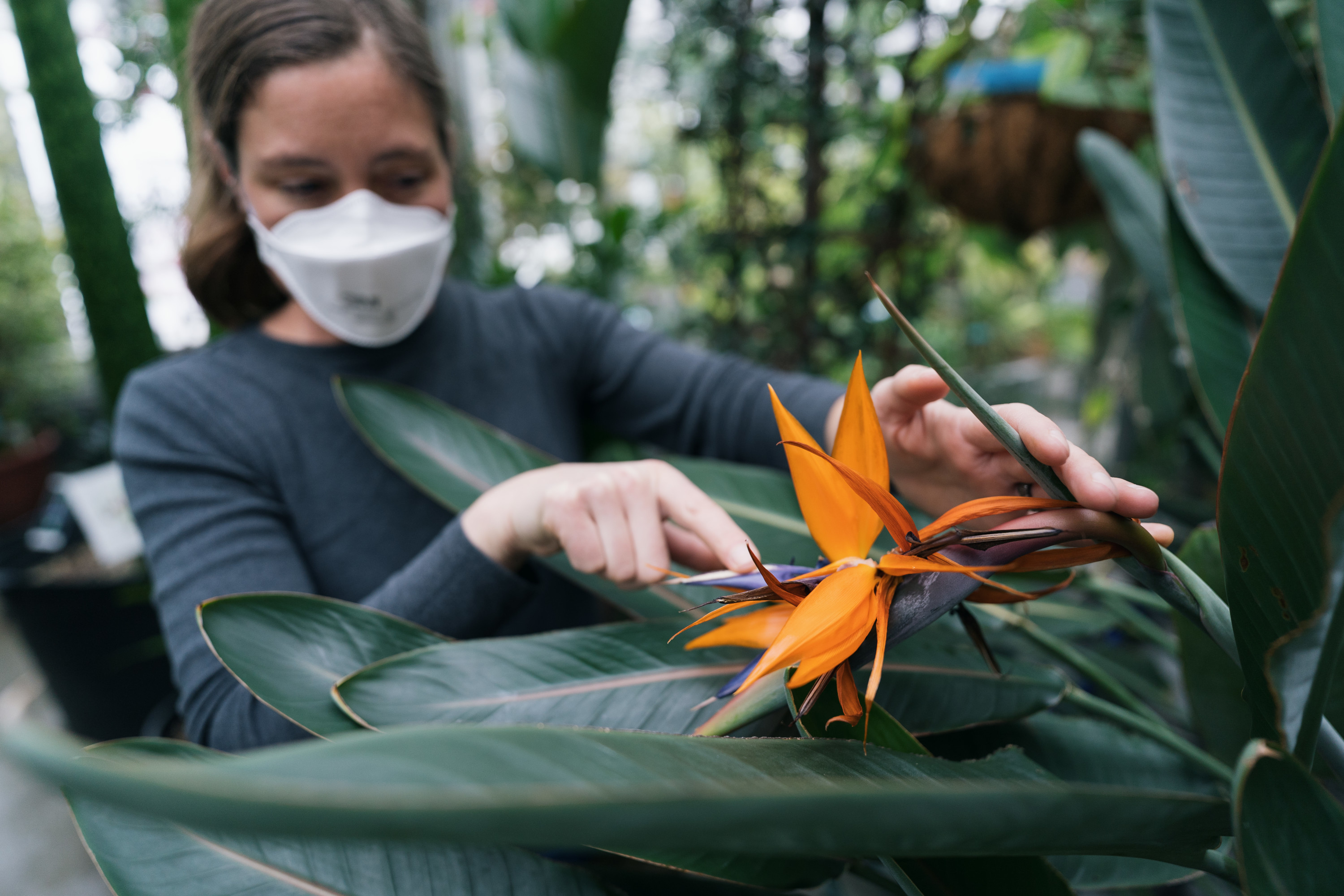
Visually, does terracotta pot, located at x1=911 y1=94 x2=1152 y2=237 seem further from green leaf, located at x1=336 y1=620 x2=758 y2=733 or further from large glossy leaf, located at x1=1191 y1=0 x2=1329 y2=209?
green leaf, located at x1=336 y1=620 x2=758 y2=733

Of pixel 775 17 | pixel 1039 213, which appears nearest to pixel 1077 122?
pixel 1039 213

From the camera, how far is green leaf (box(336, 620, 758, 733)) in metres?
0.30

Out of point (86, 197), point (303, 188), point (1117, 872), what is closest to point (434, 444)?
point (303, 188)

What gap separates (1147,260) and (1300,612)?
19.7 inches

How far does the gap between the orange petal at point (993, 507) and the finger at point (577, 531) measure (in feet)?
0.56

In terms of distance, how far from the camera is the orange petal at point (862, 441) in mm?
256

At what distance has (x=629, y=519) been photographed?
13.8 inches

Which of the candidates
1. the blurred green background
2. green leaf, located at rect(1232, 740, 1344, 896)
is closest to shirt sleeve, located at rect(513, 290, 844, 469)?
the blurred green background

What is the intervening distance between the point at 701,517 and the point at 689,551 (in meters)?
0.04

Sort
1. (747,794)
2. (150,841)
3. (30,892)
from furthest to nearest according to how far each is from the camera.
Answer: (30,892) < (150,841) < (747,794)

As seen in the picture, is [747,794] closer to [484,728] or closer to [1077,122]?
[484,728]

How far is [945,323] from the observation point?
6.86 ft

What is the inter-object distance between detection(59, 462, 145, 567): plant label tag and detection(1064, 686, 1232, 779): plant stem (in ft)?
3.49

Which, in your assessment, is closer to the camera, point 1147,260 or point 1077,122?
point 1147,260
